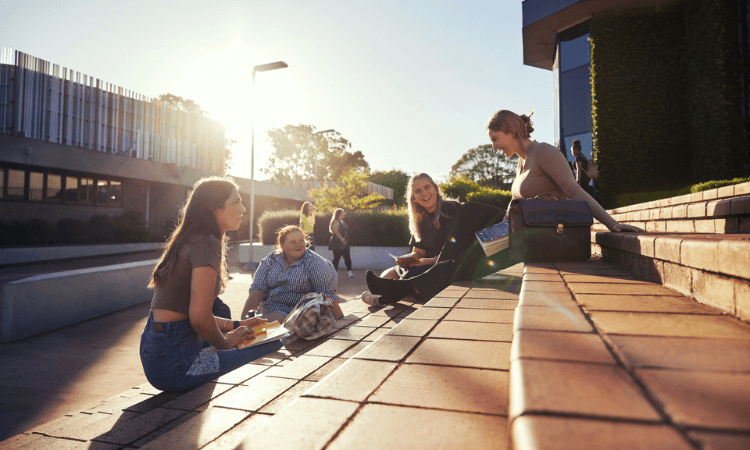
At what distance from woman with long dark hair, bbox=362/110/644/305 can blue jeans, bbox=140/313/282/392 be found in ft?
7.15

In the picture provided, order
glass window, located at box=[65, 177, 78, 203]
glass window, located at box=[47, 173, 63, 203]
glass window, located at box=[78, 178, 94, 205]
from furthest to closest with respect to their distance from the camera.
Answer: glass window, located at box=[78, 178, 94, 205], glass window, located at box=[65, 177, 78, 203], glass window, located at box=[47, 173, 63, 203]

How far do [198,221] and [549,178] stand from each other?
3.04 m

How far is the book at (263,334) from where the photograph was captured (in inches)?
124

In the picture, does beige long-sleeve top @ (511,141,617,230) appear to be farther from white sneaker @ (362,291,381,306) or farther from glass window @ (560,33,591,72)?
glass window @ (560,33,591,72)

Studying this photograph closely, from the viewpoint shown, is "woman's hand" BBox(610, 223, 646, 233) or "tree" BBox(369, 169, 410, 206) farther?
"tree" BBox(369, 169, 410, 206)

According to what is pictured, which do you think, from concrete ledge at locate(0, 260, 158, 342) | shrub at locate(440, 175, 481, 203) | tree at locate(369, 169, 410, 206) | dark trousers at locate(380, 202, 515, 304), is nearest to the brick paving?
dark trousers at locate(380, 202, 515, 304)

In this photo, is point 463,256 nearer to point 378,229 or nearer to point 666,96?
point 378,229

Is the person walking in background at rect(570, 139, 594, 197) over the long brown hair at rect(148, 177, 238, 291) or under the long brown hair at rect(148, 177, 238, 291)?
over

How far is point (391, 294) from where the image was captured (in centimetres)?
467

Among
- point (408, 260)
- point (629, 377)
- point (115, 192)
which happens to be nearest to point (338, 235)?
point (408, 260)

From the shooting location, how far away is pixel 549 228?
10.7 feet

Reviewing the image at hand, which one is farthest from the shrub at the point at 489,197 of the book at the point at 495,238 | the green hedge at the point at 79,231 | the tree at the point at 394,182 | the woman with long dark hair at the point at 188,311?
the tree at the point at 394,182

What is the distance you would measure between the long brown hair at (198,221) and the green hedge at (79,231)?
17415 millimetres

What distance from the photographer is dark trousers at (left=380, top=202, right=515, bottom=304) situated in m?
4.08
